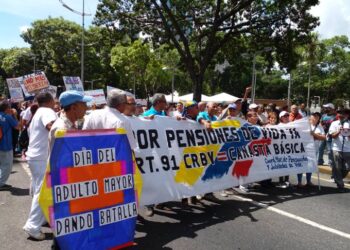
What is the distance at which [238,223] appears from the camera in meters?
6.33

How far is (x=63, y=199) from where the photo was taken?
429 cm

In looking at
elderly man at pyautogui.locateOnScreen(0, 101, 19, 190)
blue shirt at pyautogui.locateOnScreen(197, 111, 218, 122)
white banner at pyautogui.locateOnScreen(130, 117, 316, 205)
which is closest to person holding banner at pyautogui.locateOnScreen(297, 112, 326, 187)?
white banner at pyautogui.locateOnScreen(130, 117, 316, 205)

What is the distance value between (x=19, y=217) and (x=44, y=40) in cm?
5847

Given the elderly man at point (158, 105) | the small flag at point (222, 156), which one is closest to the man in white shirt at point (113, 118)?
the elderly man at point (158, 105)

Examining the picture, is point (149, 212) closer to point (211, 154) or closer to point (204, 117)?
point (211, 154)

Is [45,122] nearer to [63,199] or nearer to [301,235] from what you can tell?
[63,199]

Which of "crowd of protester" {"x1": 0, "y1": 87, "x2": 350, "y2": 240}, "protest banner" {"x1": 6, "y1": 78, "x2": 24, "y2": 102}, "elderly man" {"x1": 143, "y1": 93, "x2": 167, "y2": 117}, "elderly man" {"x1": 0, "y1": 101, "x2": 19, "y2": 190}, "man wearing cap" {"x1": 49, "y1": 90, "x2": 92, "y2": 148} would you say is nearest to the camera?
"man wearing cap" {"x1": 49, "y1": 90, "x2": 92, "y2": 148}

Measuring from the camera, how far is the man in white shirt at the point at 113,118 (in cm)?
515

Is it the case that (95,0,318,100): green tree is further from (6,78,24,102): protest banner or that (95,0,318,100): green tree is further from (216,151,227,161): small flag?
(216,151,227,161): small flag

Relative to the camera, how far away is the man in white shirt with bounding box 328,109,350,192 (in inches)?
365

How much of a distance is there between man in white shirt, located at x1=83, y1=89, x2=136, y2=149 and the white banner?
967 mm

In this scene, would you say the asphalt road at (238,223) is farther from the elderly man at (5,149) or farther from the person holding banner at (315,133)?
the person holding banner at (315,133)

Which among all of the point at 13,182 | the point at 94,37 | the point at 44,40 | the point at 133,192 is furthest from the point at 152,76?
the point at 133,192

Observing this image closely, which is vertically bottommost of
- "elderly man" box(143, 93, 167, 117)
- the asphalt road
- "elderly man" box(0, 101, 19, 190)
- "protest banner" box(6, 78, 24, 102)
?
the asphalt road
